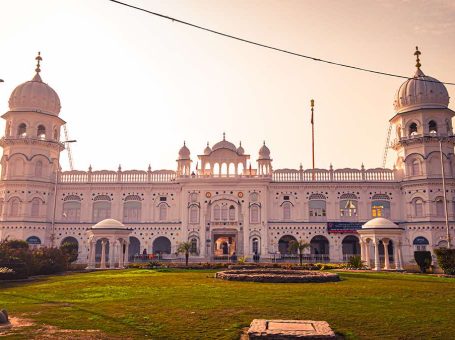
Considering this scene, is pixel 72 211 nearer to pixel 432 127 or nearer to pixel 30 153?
pixel 30 153

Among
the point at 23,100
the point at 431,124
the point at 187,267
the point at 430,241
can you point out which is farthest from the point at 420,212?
the point at 23,100

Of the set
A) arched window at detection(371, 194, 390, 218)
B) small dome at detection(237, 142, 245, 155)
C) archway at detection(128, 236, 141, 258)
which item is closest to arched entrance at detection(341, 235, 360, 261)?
arched window at detection(371, 194, 390, 218)

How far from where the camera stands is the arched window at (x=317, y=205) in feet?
163

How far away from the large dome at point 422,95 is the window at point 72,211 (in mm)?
37220

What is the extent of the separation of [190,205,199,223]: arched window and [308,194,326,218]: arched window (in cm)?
1232

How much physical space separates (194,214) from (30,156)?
18440 millimetres

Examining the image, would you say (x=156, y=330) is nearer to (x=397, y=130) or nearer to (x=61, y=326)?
(x=61, y=326)

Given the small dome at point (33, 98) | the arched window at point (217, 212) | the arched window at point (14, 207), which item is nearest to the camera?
the arched window at point (14, 207)

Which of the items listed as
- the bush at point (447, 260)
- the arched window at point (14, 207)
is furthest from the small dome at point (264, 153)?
the arched window at point (14, 207)

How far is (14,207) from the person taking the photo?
155ft

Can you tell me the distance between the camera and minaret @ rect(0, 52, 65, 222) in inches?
1859

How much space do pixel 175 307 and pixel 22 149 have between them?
40.5 meters

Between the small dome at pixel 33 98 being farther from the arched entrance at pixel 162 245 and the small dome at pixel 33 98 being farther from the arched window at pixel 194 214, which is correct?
the arched window at pixel 194 214

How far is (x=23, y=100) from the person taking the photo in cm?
4953
